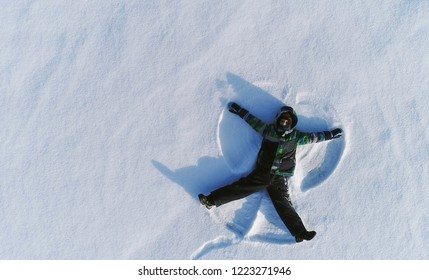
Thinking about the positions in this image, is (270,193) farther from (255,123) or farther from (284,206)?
(255,123)

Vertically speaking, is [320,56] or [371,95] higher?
[320,56]

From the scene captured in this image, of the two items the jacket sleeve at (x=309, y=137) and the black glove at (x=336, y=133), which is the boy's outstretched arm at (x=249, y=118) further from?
the black glove at (x=336, y=133)

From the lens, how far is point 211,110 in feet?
8.48

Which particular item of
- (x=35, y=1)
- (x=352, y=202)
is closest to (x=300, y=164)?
(x=352, y=202)

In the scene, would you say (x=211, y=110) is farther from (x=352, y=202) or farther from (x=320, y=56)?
(x=352, y=202)

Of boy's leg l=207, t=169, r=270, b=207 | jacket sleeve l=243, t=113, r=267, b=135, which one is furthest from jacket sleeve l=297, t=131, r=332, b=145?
boy's leg l=207, t=169, r=270, b=207

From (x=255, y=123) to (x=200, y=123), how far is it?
0.47 m

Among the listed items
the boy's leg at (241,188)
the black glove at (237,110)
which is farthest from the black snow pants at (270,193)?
the black glove at (237,110)

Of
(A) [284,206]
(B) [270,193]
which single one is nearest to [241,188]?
(B) [270,193]

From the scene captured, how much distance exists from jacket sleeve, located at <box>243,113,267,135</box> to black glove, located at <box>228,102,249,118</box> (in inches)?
1.2

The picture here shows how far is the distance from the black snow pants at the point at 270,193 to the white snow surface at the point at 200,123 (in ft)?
0.43

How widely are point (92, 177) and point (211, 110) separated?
3.85 feet

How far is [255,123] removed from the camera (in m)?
2.49
